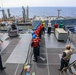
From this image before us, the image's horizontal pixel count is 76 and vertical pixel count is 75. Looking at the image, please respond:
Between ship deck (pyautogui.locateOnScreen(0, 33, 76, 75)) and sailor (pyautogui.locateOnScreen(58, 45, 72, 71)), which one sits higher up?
sailor (pyautogui.locateOnScreen(58, 45, 72, 71))

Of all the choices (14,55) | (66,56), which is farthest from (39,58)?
(66,56)

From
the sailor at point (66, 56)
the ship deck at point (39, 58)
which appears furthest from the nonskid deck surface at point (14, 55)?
the sailor at point (66, 56)

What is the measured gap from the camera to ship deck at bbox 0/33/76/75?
8.17 m

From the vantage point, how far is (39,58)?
31.8ft

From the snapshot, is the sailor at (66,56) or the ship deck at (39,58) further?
the ship deck at (39,58)

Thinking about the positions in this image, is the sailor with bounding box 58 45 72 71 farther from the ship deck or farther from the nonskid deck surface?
the nonskid deck surface

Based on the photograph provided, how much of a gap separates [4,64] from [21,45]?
12.5 ft

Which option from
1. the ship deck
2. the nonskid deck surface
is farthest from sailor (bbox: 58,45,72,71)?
the nonskid deck surface

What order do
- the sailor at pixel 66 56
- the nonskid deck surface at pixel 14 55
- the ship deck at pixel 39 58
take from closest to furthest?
→ 1. the sailor at pixel 66 56
2. the ship deck at pixel 39 58
3. the nonskid deck surface at pixel 14 55

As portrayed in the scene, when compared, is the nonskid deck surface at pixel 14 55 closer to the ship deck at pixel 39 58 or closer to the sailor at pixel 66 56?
the ship deck at pixel 39 58

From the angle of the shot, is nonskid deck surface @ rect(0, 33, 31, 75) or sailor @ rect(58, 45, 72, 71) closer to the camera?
sailor @ rect(58, 45, 72, 71)

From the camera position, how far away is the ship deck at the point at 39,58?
8.17 m

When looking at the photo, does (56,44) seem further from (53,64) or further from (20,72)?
(20,72)

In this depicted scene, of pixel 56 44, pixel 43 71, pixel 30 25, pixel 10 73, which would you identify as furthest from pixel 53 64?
pixel 30 25
